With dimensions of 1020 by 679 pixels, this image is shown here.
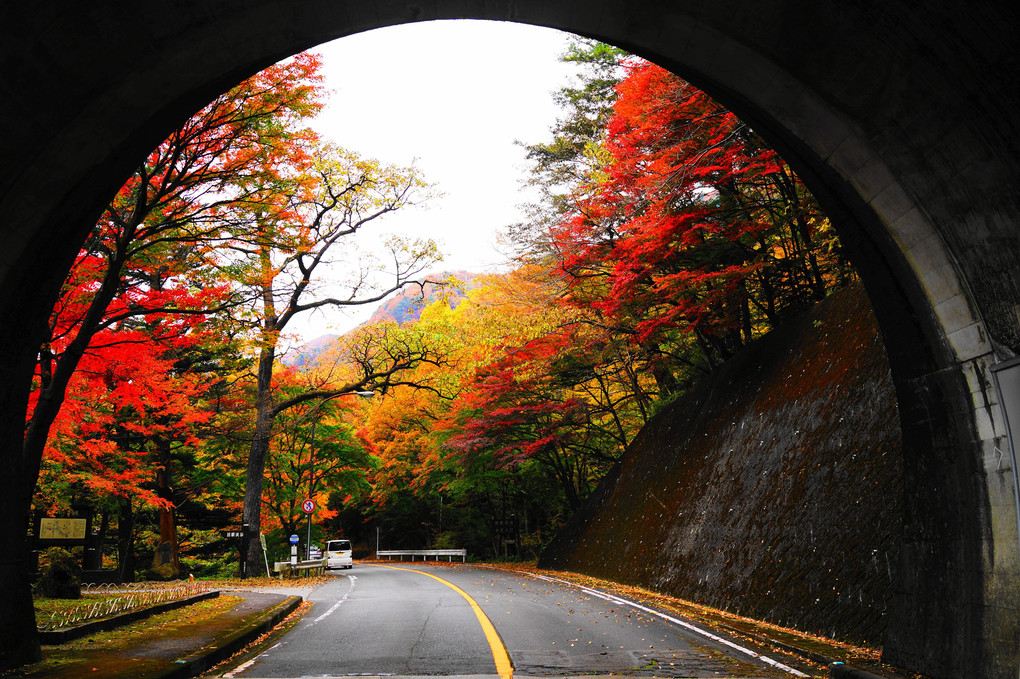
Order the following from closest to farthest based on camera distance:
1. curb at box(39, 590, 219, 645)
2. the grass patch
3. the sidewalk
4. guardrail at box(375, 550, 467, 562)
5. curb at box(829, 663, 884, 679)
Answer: curb at box(829, 663, 884, 679)
the sidewalk
the grass patch
curb at box(39, 590, 219, 645)
guardrail at box(375, 550, 467, 562)

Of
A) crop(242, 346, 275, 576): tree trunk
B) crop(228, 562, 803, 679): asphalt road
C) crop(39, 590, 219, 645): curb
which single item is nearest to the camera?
crop(228, 562, 803, 679): asphalt road

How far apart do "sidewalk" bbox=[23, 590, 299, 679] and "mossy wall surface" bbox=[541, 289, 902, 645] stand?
22.8 ft

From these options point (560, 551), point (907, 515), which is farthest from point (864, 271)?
point (560, 551)

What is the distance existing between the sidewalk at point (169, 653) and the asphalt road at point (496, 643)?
0.43 meters

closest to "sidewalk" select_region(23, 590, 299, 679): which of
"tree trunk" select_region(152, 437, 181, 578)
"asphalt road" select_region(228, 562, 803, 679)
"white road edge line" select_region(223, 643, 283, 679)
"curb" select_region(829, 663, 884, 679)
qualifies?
"white road edge line" select_region(223, 643, 283, 679)

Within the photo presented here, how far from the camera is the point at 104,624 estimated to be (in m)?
9.05

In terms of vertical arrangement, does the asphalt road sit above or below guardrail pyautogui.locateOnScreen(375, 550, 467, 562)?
above

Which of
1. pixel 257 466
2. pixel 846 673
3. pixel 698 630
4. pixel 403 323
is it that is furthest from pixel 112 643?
pixel 403 323

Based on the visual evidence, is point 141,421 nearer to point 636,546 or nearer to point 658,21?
point 636,546

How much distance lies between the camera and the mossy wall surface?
8.66m

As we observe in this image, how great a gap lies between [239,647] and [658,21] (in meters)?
8.16

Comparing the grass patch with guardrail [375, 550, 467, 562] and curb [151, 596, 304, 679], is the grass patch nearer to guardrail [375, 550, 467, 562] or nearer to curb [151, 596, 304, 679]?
curb [151, 596, 304, 679]

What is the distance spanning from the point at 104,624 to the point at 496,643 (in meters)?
5.12

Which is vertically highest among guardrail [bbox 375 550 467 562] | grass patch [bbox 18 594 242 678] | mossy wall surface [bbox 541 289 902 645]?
mossy wall surface [bbox 541 289 902 645]
